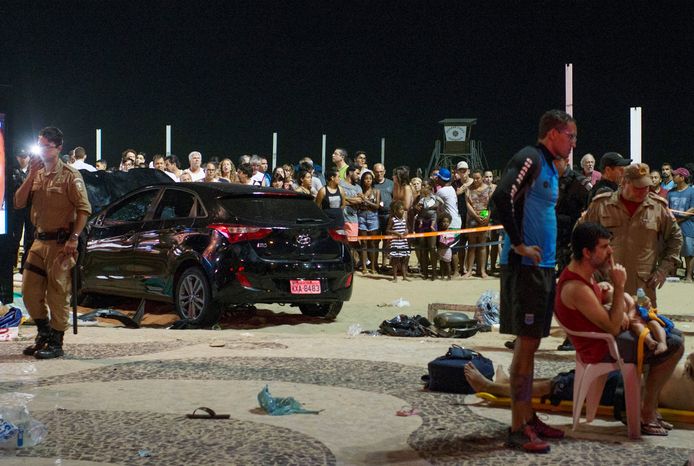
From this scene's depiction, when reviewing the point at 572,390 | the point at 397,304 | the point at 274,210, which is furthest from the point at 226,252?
the point at 572,390

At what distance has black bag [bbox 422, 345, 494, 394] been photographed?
777cm

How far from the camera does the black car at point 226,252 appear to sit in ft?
39.6

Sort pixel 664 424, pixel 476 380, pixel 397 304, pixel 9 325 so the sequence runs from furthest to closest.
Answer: pixel 397 304 → pixel 9 325 → pixel 476 380 → pixel 664 424

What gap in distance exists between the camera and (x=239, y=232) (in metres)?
12.1

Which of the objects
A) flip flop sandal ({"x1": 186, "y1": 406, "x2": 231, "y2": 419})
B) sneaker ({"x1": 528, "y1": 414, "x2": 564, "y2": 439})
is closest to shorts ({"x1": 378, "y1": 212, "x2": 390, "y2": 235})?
flip flop sandal ({"x1": 186, "y1": 406, "x2": 231, "y2": 419})

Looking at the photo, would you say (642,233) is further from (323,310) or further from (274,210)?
(323,310)

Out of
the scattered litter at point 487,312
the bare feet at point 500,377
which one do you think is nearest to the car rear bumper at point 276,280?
the scattered litter at point 487,312

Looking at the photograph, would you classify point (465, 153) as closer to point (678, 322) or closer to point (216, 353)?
point (678, 322)

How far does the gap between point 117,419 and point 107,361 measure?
2.75 m

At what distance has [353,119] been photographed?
46.8m

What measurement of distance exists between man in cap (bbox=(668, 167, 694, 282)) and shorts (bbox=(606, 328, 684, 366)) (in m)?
12.8

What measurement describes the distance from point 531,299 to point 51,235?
5.32 meters

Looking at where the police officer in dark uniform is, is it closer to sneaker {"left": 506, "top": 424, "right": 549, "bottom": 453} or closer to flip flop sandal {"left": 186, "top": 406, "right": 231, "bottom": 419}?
flip flop sandal {"left": 186, "top": 406, "right": 231, "bottom": 419}

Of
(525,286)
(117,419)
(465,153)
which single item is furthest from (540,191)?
(465,153)
